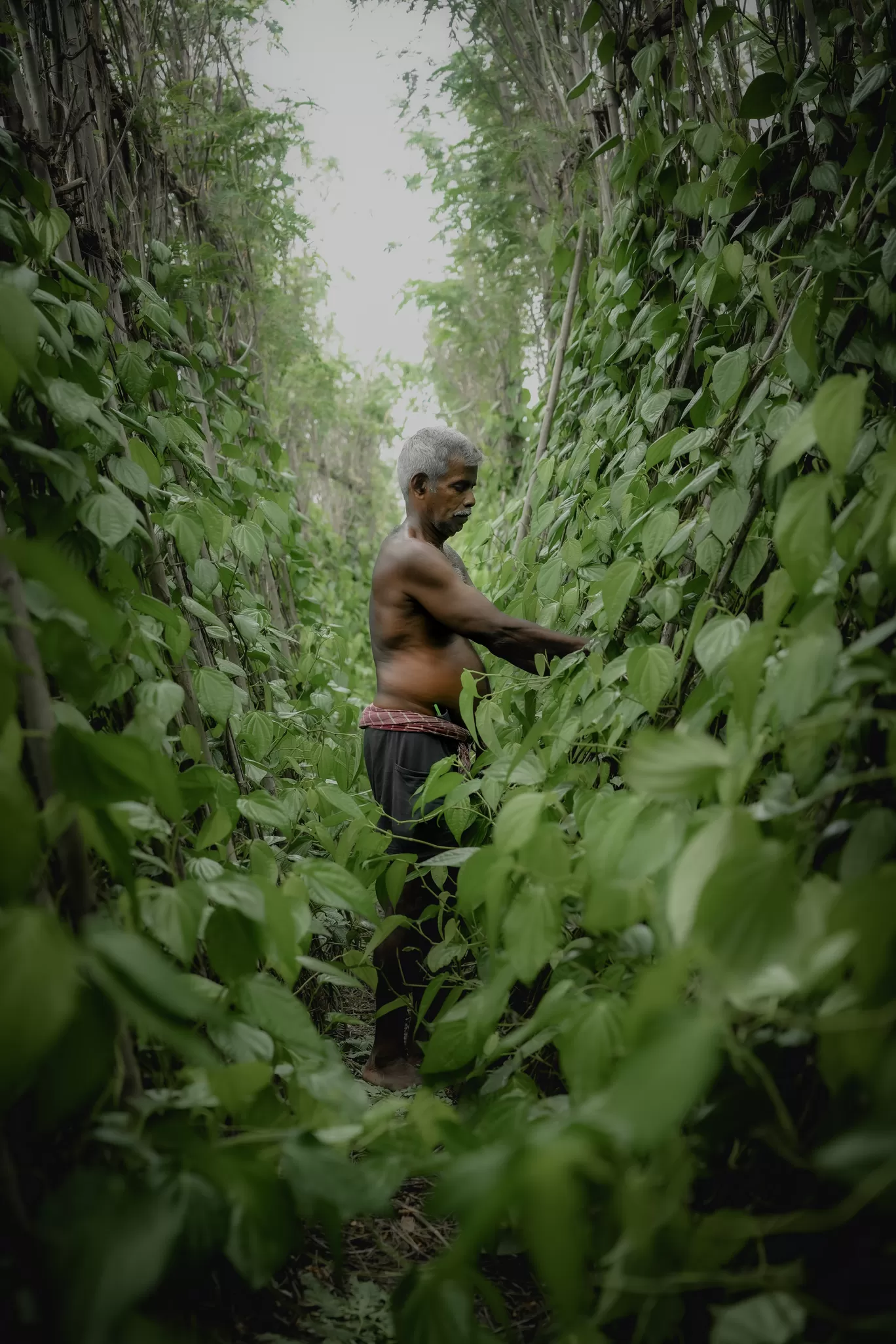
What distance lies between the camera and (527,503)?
96.1 inches

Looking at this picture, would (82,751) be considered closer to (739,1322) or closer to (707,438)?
(739,1322)

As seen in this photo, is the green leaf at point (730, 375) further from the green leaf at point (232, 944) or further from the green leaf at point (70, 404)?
the green leaf at point (232, 944)

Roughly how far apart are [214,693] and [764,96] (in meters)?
1.27

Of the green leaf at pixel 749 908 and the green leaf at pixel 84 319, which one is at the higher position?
the green leaf at pixel 84 319

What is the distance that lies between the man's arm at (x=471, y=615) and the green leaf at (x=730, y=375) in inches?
19.0

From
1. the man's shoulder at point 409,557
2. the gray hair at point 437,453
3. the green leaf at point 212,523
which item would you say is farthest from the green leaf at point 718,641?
the gray hair at point 437,453

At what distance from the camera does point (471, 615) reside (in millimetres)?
1774

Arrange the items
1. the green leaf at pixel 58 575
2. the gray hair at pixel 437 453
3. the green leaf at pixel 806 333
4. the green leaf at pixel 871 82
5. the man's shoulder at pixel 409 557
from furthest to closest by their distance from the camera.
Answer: the gray hair at pixel 437 453 < the man's shoulder at pixel 409 557 < the green leaf at pixel 871 82 < the green leaf at pixel 806 333 < the green leaf at pixel 58 575

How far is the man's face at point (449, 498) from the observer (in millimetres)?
2010

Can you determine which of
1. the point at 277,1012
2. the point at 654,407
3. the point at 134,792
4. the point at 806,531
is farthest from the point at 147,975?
the point at 654,407

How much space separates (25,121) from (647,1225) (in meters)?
1.64

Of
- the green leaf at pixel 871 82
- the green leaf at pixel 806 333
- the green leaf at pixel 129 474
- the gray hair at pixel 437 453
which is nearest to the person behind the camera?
the green leaf at pixel 806 333

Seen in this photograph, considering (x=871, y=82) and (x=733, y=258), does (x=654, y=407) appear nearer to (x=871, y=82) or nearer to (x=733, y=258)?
(x=733, y=258)

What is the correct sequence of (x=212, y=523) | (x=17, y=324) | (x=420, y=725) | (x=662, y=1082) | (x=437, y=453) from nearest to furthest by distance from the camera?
(x=662, y=1082), (x=17, y=324), (x=212, y=523), (x=420, y=725), (x=437, y=453)
